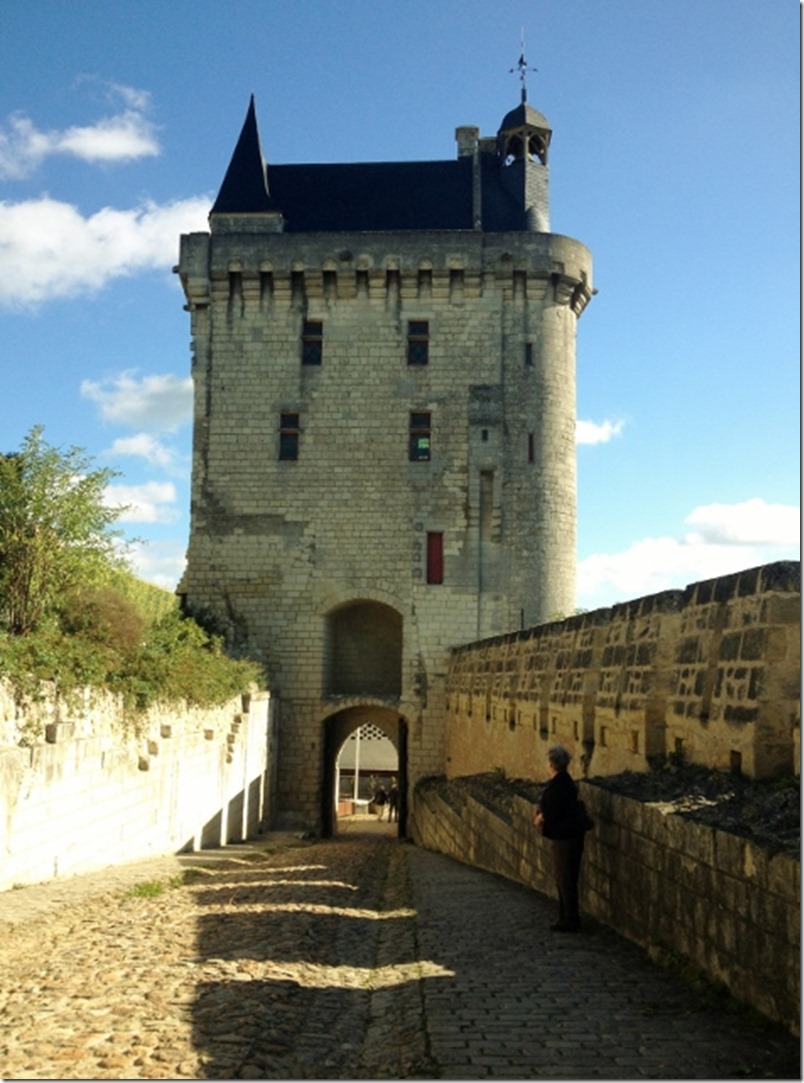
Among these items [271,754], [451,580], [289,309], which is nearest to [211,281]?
[289,309]

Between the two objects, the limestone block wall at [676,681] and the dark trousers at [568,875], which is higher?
the limestone block wall at [676,681]

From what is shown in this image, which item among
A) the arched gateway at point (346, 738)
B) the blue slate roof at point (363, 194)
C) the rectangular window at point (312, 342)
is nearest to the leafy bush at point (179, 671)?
the arched gateway at point (346, 738)

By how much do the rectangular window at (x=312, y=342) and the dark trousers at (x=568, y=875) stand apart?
19.1m

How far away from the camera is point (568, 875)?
6008mm

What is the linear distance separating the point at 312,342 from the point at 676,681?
731 inches

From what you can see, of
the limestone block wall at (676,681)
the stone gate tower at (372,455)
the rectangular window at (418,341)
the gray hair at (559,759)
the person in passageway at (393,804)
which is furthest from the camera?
the person in passageway at (393,804)

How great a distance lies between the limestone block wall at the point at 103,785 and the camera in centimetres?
841

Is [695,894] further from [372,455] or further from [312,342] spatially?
[312,342]

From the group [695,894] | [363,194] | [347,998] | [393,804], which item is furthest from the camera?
[393,804]

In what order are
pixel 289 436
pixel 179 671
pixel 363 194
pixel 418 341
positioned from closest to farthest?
pixel 179 671 → pixel 289 436 → pixel 418 341 → pixel 363 194

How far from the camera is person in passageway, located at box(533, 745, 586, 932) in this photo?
19.6ft

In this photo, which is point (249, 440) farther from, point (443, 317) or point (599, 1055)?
point (599, 1055)

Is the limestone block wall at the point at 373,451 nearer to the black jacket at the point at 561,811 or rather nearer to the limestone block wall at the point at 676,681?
the limestone block wall at the point at 676,681

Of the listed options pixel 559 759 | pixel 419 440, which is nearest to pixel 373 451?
pixel 419 440
